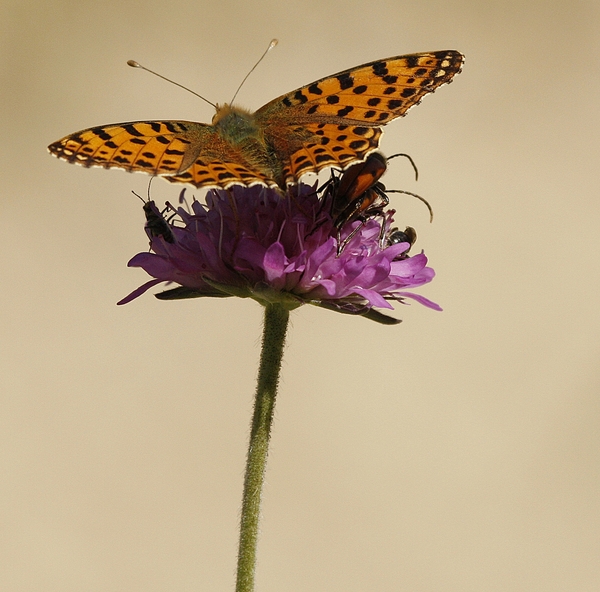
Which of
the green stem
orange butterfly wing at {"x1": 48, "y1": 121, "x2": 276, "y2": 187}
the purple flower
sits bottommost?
the green stem

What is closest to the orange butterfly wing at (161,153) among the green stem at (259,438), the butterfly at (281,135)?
the butterfly at (281,135)

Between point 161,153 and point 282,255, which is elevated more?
point 161,153

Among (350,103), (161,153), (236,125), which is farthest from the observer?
(236,125)

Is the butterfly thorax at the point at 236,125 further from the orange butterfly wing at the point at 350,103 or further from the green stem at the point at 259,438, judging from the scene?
the green stem at the point at 259,438

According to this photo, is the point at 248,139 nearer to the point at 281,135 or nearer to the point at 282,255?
the point at 281,135

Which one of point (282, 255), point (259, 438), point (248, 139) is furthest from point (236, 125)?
point (259, 438)

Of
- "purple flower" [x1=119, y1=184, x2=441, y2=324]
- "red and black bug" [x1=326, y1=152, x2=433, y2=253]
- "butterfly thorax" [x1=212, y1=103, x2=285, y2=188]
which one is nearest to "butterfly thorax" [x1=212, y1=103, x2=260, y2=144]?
"butterfly thorax" [x1=212, y1=103, x2=285, y2=188]

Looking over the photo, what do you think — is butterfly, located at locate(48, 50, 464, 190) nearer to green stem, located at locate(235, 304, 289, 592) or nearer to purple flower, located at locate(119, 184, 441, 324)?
purple flower, located at locate(119, 184, 441, 324)
